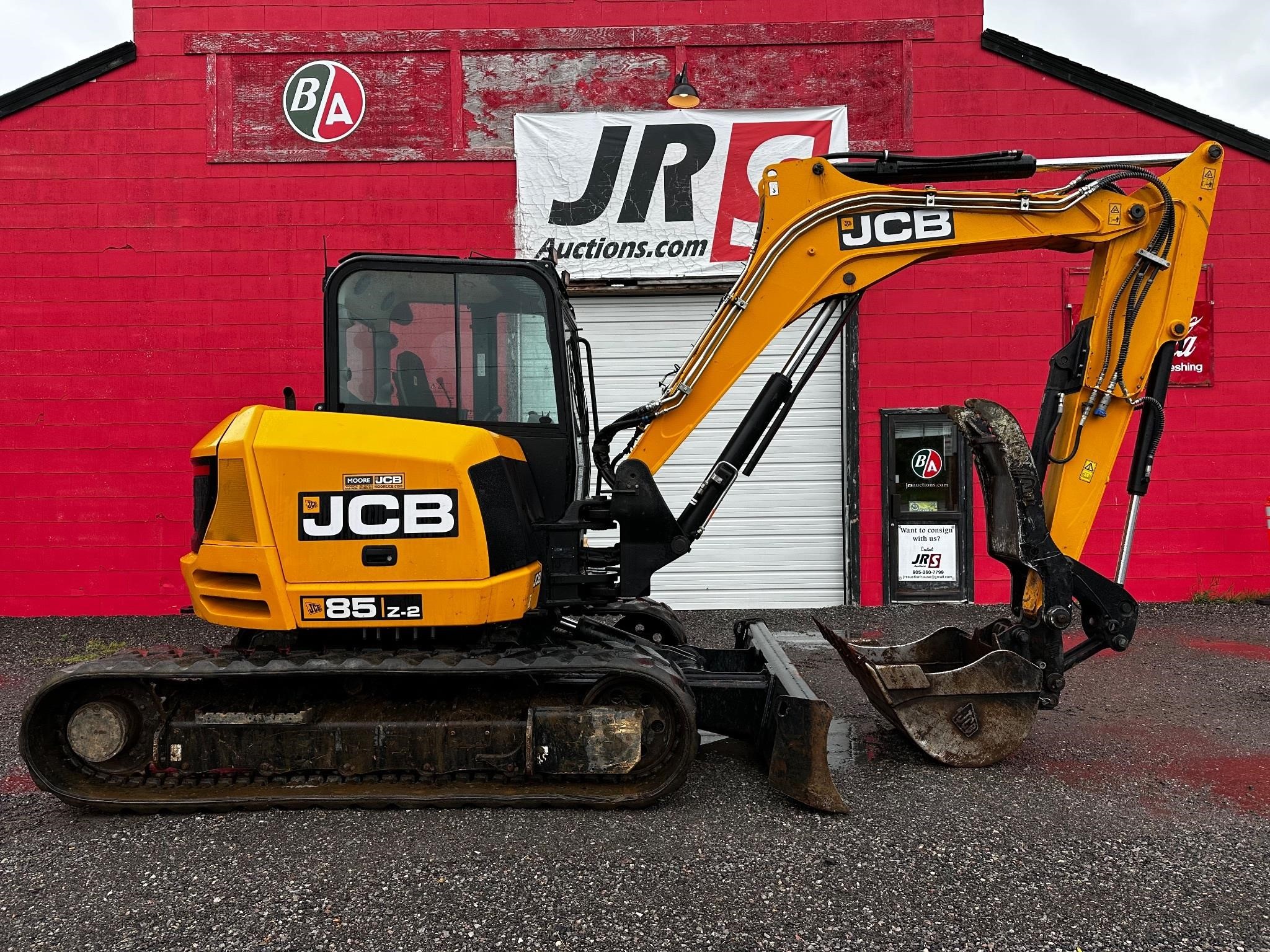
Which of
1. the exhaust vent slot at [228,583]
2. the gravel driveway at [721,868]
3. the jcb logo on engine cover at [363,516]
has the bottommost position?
the gravel driveway at [721,868]

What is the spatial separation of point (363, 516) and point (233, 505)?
2.17ft

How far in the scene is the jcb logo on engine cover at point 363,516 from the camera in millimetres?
4324

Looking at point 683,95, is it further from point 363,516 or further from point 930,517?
point 363,516

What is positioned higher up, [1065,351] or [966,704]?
[1065,351]

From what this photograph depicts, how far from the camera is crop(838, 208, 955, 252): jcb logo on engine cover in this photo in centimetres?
512

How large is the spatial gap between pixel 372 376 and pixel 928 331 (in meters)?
7.28

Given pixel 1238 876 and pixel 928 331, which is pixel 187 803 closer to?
pixel 1238 876

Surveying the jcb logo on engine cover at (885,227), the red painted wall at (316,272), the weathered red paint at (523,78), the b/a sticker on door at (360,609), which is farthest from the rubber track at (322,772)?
the weathered red paint at (523,78)

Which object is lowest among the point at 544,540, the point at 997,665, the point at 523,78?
the point at 997,665

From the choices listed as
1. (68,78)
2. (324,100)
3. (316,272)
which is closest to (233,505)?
(316,272)

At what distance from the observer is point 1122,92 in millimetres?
9992

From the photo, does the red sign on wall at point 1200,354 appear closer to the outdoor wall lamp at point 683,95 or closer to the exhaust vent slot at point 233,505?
the outdoor wall lamp at point 683,95

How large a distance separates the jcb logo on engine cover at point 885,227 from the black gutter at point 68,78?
29.2 feet

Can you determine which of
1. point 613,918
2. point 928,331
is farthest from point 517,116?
point 613,918
